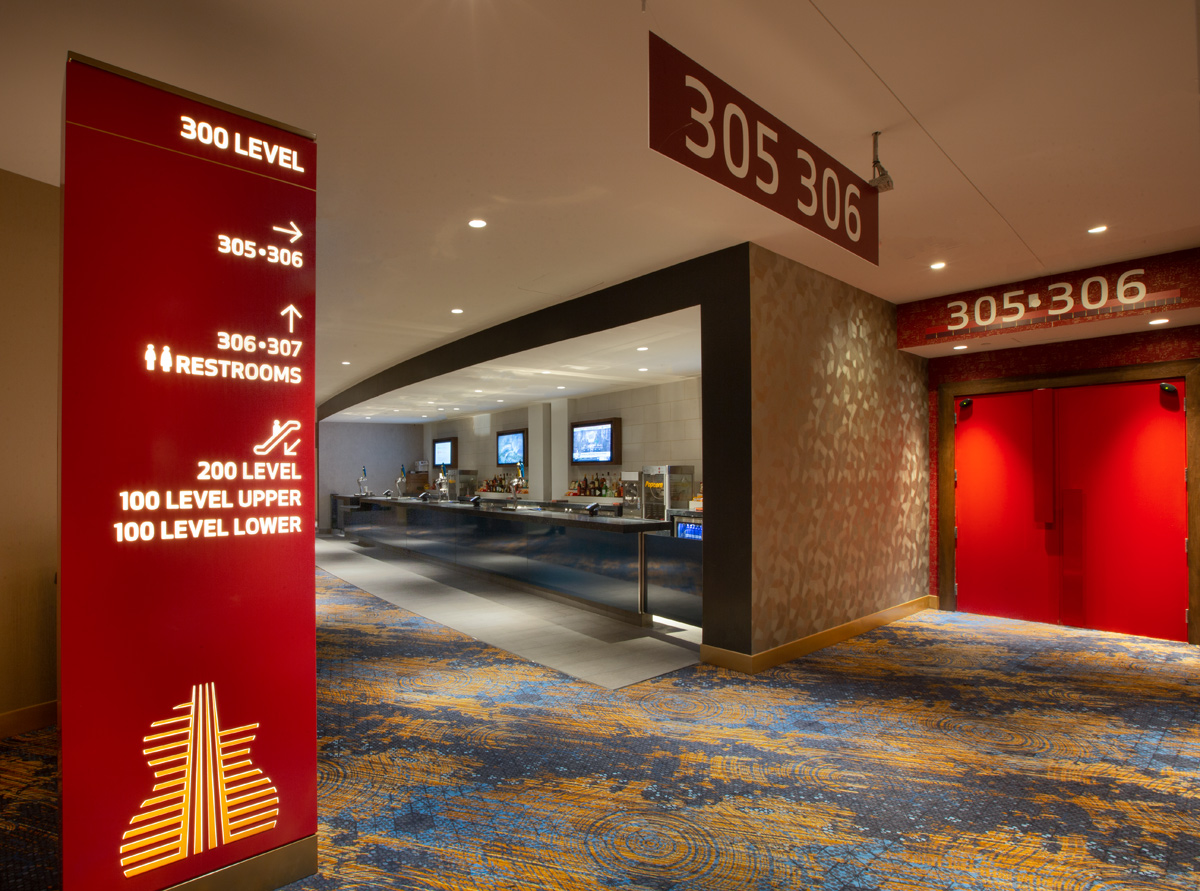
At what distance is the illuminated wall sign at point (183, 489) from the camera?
1796 millimetres

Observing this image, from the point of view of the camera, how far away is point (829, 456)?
17.1 ft

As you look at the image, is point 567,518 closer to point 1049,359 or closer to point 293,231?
point 293,231

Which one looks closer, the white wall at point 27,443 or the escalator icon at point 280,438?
the escalator icon at point 280,438

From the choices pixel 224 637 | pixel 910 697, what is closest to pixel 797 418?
pixel 910 697

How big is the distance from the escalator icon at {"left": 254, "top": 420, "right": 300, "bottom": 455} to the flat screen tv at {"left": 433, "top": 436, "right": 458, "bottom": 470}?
13.6 meters

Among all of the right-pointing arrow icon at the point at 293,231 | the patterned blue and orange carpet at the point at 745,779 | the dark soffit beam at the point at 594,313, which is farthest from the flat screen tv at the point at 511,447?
the right-pointing arrow icon at the point at 293,231

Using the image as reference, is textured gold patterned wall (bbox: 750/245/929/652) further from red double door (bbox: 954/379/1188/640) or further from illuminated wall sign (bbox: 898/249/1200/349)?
red double door (bbox: 954/379/1188/640)

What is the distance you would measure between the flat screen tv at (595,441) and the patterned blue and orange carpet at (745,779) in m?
6.12

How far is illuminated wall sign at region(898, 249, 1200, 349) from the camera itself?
4.67 m

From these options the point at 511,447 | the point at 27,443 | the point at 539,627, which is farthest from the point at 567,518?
the point at 511,447

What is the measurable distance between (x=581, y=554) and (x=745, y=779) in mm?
3510

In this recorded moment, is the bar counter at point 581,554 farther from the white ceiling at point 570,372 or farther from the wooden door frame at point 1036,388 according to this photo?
the wooden door frame at point 1036,388

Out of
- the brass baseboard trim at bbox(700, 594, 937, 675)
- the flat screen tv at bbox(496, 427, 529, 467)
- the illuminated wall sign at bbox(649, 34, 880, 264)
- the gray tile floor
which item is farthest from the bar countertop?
the flat screen tv at bbox(496, 427, 529, 467)

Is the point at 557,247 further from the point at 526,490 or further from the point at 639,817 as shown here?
the point at 526,490
